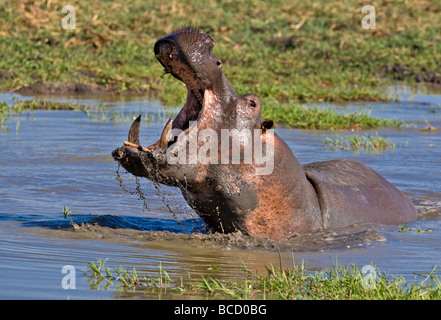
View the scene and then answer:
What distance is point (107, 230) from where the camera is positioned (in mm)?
5555

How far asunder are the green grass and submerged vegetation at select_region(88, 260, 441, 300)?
686 cm

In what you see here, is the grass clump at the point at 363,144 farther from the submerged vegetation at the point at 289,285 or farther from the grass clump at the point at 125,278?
the grass clump at the point at 125,278

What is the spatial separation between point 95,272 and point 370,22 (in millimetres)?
16573

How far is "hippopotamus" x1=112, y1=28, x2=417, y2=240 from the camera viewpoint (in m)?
4.61

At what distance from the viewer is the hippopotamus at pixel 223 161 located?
4609mm

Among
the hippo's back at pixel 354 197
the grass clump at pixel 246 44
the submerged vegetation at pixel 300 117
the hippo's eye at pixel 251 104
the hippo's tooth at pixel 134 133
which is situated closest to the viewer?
the hippo's tooth at pixel 134 133

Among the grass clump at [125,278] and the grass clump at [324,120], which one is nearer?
the grass clump at [125,278]

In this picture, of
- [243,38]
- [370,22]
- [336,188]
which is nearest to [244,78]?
[243,38]

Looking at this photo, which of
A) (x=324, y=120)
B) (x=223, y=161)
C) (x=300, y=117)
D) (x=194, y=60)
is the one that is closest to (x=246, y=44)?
(x=300, y=117)

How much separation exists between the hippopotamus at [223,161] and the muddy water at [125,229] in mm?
152

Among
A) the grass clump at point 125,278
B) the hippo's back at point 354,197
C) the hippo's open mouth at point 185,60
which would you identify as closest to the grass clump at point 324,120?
the hippo's back at point 354,197

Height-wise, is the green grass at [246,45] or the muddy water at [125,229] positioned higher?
the green grass at [246,45]
